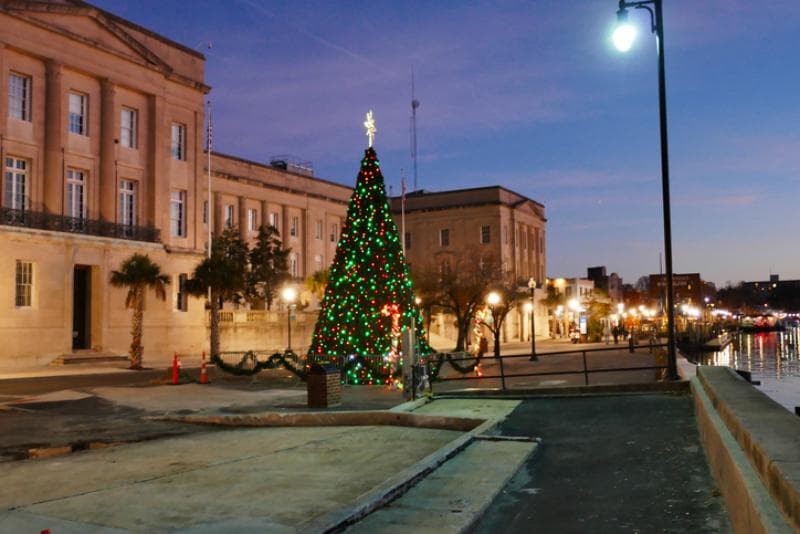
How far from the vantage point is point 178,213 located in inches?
1877

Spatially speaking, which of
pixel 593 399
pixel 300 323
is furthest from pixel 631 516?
pixel 300 323

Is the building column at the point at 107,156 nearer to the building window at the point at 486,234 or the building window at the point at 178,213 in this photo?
the building window at the point at 178,213

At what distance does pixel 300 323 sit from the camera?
175 ft

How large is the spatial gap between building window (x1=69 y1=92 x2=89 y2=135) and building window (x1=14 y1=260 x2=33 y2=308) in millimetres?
8011

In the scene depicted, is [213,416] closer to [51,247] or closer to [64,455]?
[64,455]

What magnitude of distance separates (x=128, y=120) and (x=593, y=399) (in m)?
35.9

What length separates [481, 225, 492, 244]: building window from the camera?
8166cm

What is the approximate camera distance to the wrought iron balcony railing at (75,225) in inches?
1442

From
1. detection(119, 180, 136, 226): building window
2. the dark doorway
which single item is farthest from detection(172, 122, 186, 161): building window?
the dark doorway

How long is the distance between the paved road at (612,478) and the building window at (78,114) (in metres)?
34.4

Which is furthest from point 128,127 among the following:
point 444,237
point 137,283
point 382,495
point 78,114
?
point 444,237

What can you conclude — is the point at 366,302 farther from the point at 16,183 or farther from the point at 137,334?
the point at 16,183

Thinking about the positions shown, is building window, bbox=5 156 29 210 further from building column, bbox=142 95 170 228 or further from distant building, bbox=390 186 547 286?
distant building, bbox=390 186 547 286

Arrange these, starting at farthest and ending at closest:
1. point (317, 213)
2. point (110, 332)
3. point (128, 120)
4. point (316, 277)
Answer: point (317, 213), point (316, 277), point (128, 120), point (110, 332)
